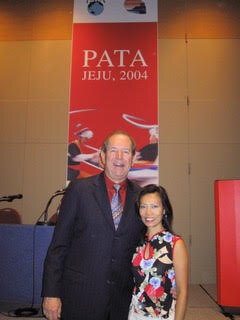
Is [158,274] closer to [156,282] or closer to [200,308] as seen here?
[156,282]

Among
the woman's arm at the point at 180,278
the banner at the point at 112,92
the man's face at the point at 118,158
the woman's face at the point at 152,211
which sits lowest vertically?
the woman's arm at the point at 180,278

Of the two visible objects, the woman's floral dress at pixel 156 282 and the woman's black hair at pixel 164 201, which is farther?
the woman's black hair at pixel 164 201

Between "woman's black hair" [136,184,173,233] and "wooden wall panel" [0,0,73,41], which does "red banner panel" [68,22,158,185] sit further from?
"woman's black hair" [136,184,173,233]

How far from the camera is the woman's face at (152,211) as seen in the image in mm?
1429

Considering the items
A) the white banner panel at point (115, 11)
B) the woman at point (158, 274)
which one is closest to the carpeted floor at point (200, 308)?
the woman at point (158, 274)

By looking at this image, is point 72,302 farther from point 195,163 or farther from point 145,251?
point 195,163

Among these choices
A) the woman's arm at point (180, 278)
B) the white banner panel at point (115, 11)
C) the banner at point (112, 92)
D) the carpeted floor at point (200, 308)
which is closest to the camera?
the woman's arm at point (180, 278)

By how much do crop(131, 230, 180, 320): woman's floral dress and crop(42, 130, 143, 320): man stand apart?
0.06 m

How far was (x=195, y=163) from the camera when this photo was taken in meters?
4.32

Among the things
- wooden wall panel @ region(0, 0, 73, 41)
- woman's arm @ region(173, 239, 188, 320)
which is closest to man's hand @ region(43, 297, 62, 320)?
woman's arm @ region(173, 239, 188, 320)

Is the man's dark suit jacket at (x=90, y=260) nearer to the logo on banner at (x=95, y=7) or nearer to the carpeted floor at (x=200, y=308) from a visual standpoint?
the carpeted floor at (x=200, y=308)

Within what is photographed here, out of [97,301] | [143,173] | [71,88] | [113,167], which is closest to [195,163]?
[143,173]

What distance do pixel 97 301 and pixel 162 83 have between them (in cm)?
377

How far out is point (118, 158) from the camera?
1.51 meters
